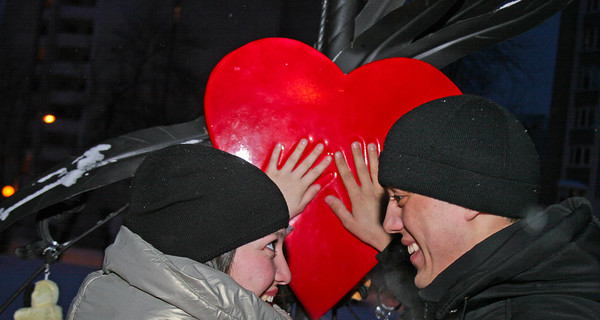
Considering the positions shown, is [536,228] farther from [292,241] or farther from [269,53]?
[269,53]

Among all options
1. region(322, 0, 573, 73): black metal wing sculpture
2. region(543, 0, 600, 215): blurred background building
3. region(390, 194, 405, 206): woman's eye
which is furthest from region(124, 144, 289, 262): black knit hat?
region(543, 0, 600, 215): blurred background building

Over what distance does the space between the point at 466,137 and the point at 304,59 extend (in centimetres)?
47

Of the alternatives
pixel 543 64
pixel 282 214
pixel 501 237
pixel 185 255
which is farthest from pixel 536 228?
pixel 543 64

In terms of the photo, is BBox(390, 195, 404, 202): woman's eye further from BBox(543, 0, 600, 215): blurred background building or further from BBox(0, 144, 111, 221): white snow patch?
BBox(543, 0, 600, 215): blurred background building

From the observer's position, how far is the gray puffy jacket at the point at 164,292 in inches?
30.4

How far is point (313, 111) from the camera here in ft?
4.00

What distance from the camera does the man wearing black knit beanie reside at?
2.47 feet

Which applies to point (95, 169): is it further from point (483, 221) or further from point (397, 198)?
point (483, 221)

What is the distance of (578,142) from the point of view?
8.75 ft

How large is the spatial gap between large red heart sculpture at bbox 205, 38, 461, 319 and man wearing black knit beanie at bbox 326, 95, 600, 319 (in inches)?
9.3

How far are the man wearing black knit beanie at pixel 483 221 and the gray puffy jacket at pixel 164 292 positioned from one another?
31 centimetres

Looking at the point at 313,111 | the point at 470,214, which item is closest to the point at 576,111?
the point at 313,111

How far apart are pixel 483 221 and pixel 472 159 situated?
116mm

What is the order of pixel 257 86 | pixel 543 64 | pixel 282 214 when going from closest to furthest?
1. pixel 282 214
2. pixel 257 86
3. pixel 543 64
